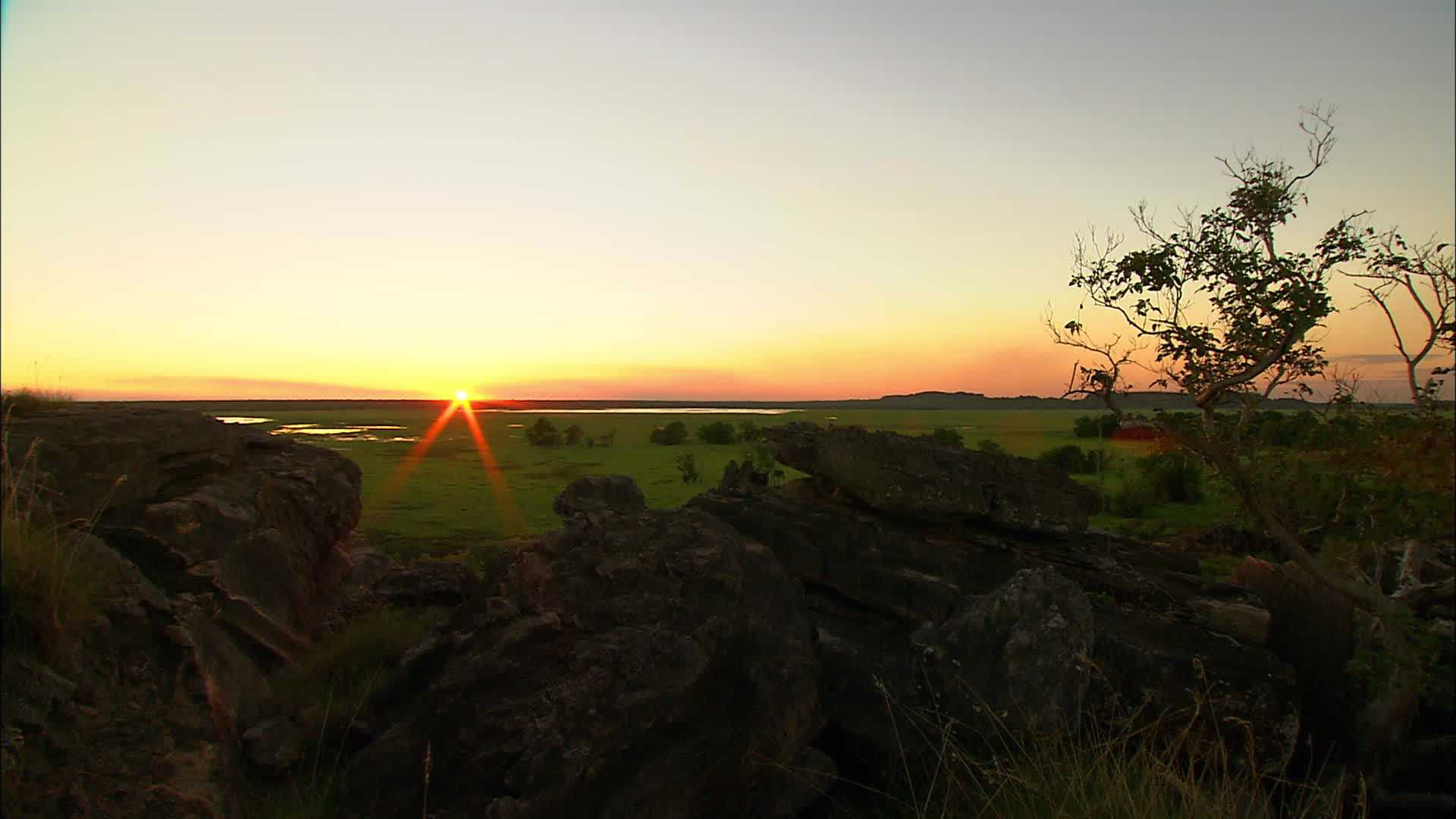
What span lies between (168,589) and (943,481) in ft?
26.4

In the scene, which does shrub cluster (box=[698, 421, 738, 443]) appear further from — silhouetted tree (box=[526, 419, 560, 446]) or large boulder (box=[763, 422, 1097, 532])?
large boulder (box=[763, 422, 1097, 532])

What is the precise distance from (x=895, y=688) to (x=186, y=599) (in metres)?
6.17

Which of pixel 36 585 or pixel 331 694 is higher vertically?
pixel 36 585

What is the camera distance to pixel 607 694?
5414 mm

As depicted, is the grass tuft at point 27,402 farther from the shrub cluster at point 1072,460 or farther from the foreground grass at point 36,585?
the shrub cluster at point 1072,460

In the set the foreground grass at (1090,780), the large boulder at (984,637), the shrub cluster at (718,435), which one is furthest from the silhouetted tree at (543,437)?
the foreground grass at (1090,780)

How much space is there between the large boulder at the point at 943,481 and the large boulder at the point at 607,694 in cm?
277

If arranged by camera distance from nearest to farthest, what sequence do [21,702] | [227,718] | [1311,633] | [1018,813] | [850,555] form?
[21,702] → [1018,813] → [227,718] → [1311,633] → [850,555]

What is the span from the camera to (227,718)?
5809 millimetres

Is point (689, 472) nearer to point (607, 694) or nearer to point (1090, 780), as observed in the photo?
point (607, 694)

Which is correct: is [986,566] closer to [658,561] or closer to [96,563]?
[658,561]

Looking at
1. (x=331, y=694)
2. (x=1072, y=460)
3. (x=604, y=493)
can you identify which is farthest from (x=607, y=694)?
(x=1072, y=460)

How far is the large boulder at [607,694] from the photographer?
5.07 meters

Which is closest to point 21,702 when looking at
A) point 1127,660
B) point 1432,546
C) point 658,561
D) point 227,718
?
point 227,718
